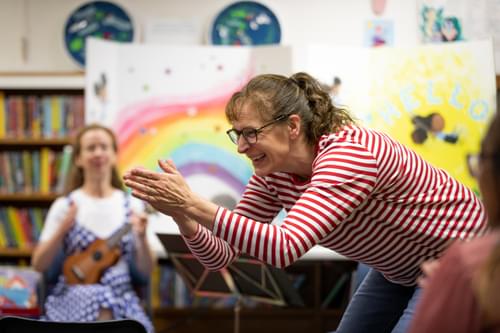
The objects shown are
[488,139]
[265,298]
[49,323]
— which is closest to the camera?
[488,139]

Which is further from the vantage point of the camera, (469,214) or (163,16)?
(163,16)

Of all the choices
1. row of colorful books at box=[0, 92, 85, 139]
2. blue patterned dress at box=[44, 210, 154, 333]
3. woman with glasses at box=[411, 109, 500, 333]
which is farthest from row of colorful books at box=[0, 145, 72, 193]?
woman with glasses at box=[411, 109, 500, 333]

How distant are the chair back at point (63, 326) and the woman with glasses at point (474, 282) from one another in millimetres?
995

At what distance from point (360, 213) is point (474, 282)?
0.80 meters

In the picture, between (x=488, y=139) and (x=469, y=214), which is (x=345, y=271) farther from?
(x=488, y=139)

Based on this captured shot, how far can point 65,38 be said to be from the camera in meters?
4.42

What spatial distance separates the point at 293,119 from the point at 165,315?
9.32ft

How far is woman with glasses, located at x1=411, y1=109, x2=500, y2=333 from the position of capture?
31.0 inches

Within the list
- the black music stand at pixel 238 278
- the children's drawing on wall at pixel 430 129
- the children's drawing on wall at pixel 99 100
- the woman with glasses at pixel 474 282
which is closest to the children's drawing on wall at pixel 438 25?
the children's drawing on wall at pixel 430 129

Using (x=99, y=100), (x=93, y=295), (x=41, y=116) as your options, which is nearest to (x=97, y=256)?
(x=93, y=295)

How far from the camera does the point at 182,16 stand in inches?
174

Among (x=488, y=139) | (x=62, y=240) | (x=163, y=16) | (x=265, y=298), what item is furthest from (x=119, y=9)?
(x=488, y=139)

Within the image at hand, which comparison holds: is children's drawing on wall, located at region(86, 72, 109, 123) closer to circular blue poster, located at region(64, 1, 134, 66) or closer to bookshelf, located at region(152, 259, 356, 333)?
circular blue poster, located at region(64, 1, 134, 66)

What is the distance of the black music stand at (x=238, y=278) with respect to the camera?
2668 mm
